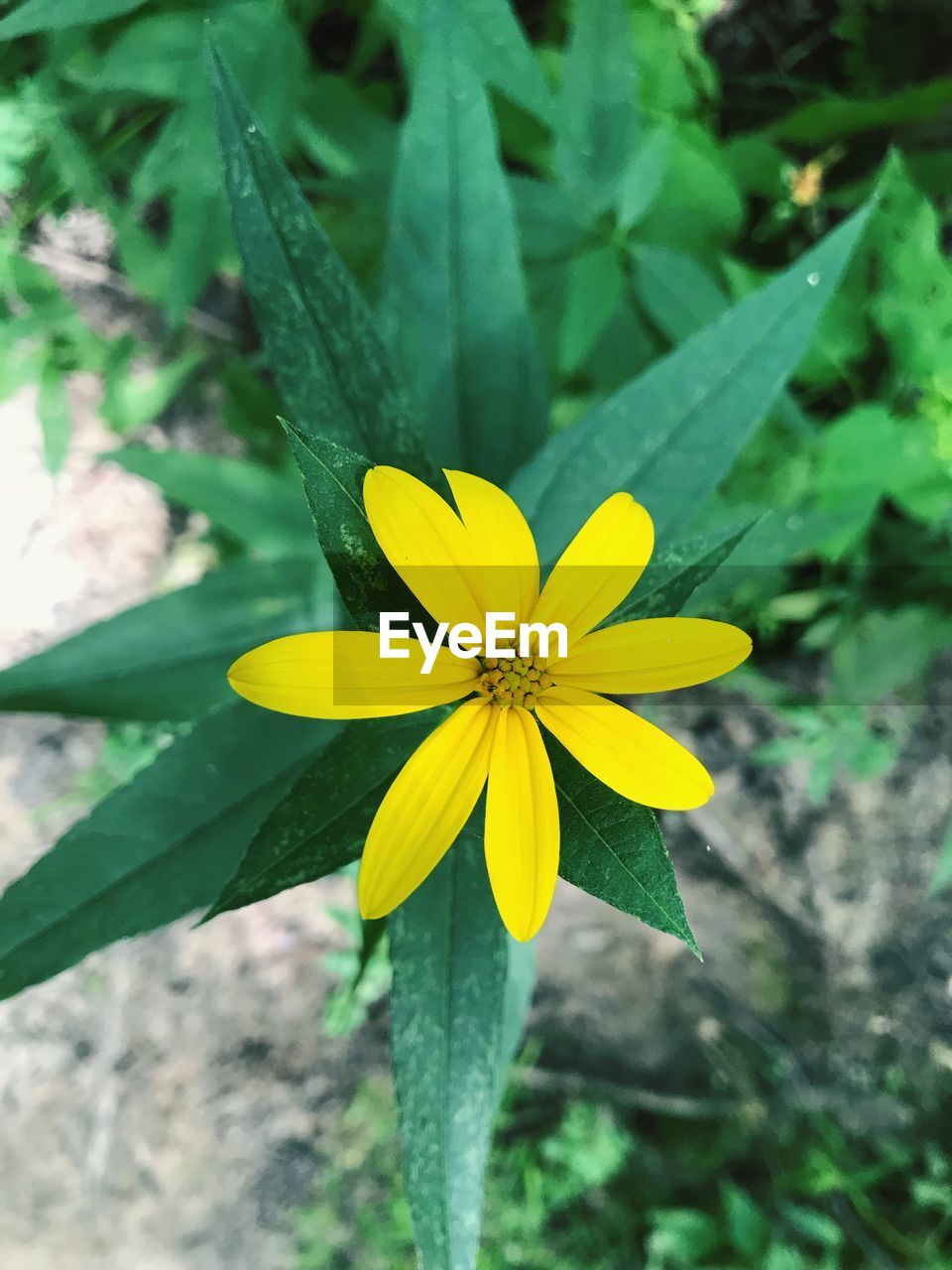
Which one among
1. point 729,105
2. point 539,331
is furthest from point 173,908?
point 729,105

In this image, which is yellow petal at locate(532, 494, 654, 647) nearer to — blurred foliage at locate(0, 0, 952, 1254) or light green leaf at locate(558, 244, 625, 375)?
blurred foliage at locate(0, 0, 952, 1254)

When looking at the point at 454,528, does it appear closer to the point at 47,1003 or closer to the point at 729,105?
the point at 729,105

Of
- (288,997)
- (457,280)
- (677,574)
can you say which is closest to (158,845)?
(677,574)

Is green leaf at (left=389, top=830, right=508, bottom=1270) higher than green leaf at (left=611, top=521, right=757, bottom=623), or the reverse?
green leaf at (left=611, top=521, right=757, bottom=623)

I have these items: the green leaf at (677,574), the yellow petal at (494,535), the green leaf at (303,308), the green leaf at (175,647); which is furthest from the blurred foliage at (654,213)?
the yellow petal at (494,535)

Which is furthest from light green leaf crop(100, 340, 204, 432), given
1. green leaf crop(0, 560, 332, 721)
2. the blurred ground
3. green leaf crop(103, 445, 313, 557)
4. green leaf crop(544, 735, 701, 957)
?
green leaf crop(544, 735, 701, 957)

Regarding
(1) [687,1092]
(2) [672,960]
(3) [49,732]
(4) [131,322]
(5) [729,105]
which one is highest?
(5) [729,105]
